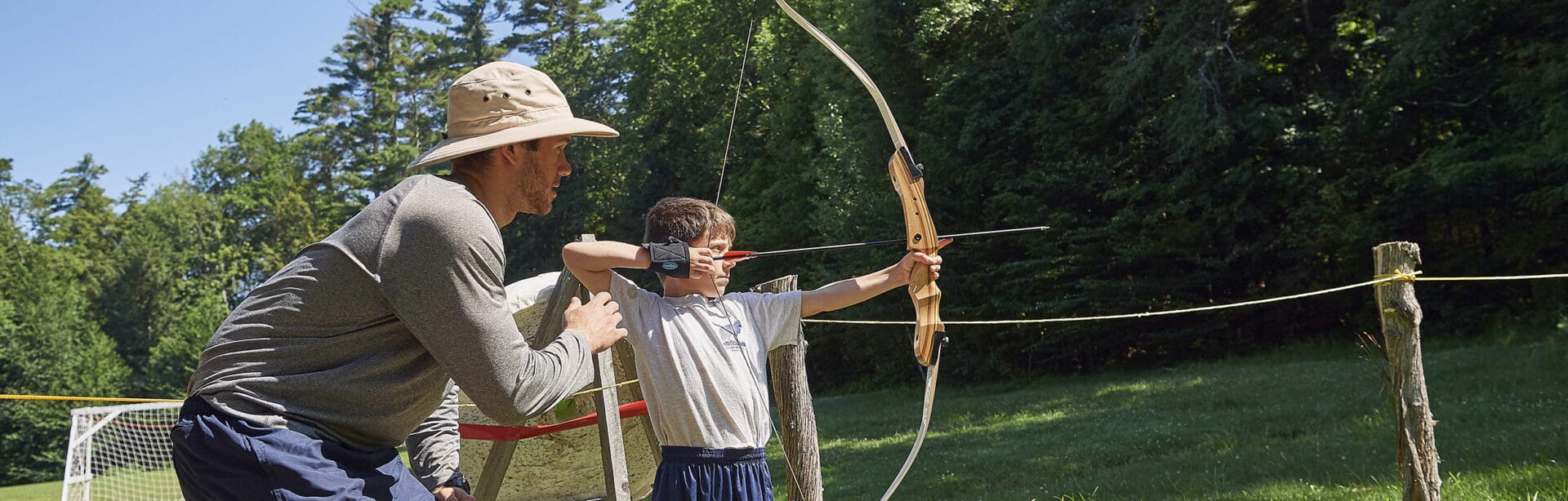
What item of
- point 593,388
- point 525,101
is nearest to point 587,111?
point 593,388

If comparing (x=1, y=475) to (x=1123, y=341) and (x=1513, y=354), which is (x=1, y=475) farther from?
(x=1513, y=354)

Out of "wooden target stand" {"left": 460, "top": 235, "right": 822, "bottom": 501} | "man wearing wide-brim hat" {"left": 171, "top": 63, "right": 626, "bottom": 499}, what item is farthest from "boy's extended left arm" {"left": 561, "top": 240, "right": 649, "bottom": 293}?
"man wearing wide-brim hat" {"left": 171, "top": 63, "right": 626, "bottom": 499}

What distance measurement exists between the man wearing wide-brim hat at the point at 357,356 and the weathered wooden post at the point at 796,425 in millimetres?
2604

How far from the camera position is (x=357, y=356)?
1.70m

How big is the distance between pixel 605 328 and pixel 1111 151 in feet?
55.9

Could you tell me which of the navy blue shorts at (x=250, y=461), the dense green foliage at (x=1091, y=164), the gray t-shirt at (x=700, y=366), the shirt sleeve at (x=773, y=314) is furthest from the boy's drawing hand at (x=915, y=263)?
the dense green foliage at (x=1091, y=164)

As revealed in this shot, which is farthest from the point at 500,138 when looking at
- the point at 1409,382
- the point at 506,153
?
the point at 1409,382

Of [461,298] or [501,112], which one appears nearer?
[461,298]

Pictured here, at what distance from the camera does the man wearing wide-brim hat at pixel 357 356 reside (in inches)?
64.0

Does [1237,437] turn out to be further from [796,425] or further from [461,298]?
[461,298]

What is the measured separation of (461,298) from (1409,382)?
12.2 ft

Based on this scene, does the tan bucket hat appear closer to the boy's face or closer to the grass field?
the boy's face

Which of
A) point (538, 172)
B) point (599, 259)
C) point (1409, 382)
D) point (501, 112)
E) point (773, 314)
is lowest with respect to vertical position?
point (1409, 382)

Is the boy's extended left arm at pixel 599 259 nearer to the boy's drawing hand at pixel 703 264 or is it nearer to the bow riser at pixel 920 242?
the boy's drawing hand at pixel 703 264
